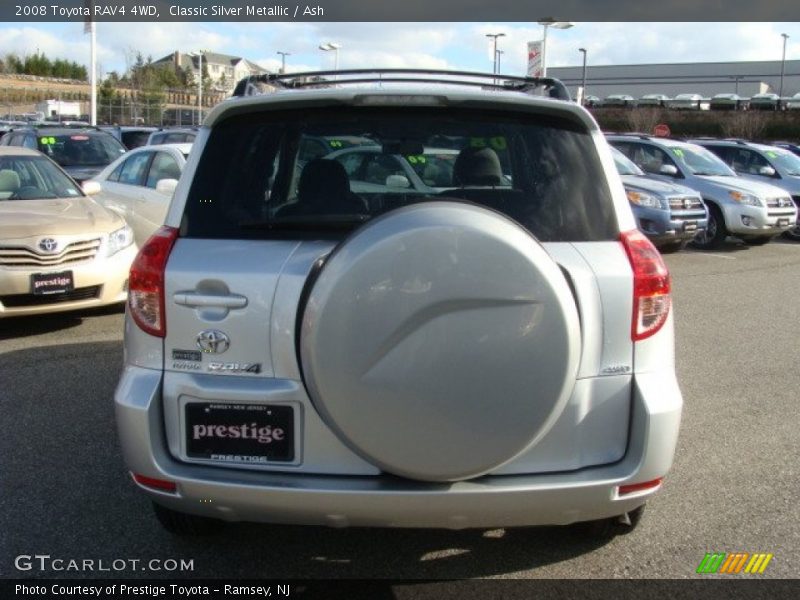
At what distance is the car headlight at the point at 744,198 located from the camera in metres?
14.7

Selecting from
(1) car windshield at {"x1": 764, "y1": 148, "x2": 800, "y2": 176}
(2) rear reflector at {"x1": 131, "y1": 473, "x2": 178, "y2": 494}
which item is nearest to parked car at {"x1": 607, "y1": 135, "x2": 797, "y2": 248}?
(1) car windshield at {"x1": 764, "y1": 148, "x2": 800, "y2": 176}

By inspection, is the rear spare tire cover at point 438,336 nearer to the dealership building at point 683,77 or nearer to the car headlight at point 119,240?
the car headlight at point 119,240

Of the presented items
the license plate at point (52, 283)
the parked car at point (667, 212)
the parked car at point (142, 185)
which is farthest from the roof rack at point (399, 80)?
the parked car at point (667, 212)

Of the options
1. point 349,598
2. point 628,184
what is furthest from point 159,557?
point 628,184

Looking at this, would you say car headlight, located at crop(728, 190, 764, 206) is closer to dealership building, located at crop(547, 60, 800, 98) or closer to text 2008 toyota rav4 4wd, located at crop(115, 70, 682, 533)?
text 2008 toyota rav4 4wd, located at crop(115, 70, 682, 533)

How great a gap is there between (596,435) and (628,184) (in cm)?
1201

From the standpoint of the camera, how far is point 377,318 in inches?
103

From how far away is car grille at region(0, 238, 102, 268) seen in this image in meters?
7.29

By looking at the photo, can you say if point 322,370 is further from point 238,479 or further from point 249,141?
point 249,141

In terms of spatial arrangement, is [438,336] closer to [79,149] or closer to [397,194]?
[397,194]

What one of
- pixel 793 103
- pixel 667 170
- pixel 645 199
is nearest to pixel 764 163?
pixel 667 170

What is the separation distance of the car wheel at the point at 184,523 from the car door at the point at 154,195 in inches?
268

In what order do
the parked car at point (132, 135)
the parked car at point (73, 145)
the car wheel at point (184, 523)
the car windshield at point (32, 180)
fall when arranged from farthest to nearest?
the parked car at point (132, 135), the parked car at point (73, 145), the car windshield at point (32, 180), the car wheel at point (184, 523)

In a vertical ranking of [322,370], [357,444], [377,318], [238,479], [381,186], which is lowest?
[238,479]
